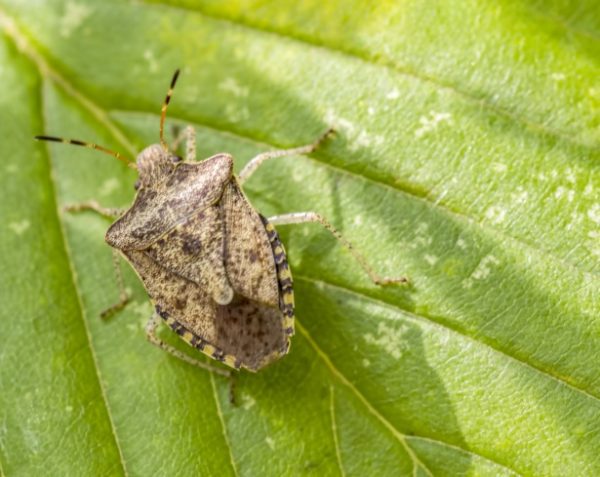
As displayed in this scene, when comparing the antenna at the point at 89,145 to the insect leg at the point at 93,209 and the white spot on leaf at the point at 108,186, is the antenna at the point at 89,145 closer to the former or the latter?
the white spot on leaf at the point at 108,186

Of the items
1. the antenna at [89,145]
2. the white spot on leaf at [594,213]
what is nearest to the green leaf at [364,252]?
the white spot on leaf at [594,213]

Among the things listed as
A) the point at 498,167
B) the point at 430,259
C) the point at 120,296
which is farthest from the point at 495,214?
the point at 120,296

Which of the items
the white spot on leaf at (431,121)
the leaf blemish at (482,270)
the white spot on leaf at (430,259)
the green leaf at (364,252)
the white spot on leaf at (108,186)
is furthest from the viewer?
the white spot on leaf at (108,186)

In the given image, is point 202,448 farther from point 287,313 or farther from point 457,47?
point 457,47

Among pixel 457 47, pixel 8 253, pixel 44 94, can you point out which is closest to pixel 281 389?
pixel 8 253

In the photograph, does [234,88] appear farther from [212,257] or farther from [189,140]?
[212,257]

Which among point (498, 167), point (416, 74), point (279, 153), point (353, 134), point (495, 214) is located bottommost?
point (279, 153)

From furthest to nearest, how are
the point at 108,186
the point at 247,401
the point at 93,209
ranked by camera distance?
1. the point at 108,186
2. the point at 93,209
3. the point at 247,401
